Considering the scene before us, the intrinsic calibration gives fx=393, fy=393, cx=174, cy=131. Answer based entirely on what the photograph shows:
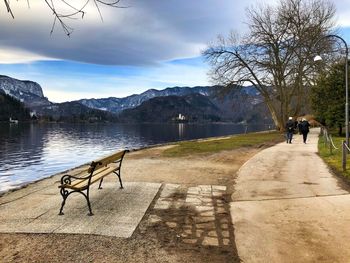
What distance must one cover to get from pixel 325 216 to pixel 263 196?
6.87 ft

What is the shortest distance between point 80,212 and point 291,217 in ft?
13.9

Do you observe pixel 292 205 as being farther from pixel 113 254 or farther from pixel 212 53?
pixel 212 53

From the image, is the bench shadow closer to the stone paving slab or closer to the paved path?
the paved path

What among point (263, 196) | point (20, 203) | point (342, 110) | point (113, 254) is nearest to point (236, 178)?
point (263, 196)

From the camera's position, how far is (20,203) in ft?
29.7

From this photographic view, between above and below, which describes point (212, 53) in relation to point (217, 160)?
above

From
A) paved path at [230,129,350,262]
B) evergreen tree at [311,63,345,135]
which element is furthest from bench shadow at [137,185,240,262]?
evergreen tree at [311,63,345,135]

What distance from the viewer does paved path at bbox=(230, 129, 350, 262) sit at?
19.4 ft

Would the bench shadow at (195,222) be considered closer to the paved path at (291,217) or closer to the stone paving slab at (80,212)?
the paved path at (291,217)

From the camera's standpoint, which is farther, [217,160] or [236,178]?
[217,160]

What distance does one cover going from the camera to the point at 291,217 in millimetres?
7812

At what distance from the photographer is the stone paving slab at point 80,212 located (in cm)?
689

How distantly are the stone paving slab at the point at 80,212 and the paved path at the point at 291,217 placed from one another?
6.74 ft

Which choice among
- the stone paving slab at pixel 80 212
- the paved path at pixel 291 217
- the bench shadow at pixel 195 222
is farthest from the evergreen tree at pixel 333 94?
the stone paving slab at pixel 80 212
